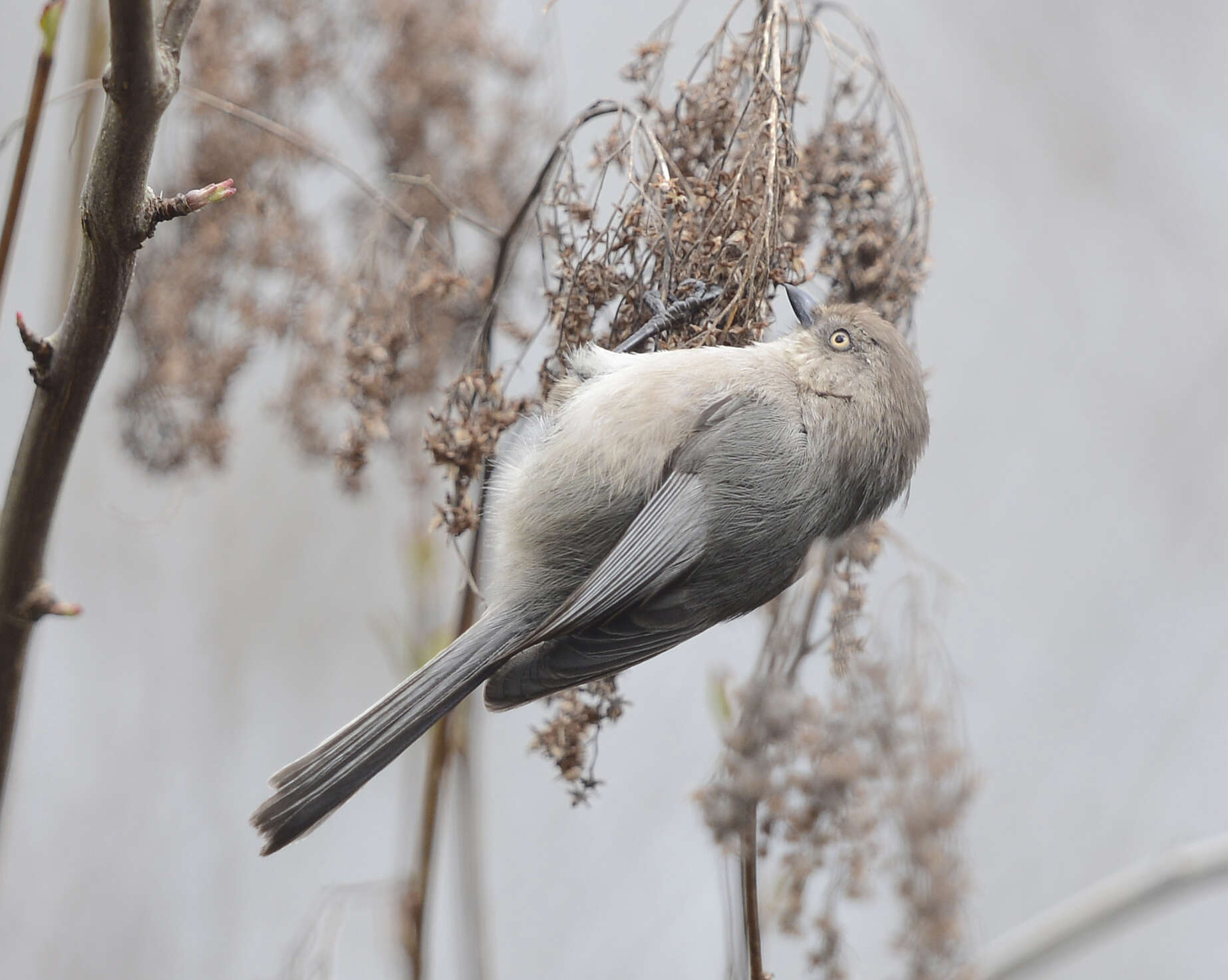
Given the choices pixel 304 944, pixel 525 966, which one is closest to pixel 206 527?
pixel 525 966

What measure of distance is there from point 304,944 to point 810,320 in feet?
5.01

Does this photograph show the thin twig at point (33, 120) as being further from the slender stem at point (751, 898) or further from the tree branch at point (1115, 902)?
the tree branch at point (1115, 902)

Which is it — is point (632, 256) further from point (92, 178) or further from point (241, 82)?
point (241, 82)

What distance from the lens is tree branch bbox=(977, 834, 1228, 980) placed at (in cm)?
195

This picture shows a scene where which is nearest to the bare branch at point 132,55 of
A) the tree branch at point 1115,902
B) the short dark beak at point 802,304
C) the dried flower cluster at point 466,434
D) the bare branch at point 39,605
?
the bare branch at point 39,605

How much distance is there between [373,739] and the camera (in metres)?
2.12

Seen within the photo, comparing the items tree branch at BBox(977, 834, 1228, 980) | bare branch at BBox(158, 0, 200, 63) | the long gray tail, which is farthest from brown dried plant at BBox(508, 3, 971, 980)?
bare branch at BBox(158, 0, 200, 63)

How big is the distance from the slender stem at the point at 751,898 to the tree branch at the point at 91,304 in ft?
3.14

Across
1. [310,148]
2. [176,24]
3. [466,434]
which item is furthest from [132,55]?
[310,148]

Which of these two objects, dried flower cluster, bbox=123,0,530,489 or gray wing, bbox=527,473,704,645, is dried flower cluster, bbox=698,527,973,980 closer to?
gray wing, bbox=527,473,704,645

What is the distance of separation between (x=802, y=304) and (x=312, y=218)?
1.20m

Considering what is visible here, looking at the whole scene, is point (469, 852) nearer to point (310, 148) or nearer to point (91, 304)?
point (91, 304)

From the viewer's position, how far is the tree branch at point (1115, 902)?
195 centimetres

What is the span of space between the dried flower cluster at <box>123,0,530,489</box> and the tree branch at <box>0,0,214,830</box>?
86 cm
